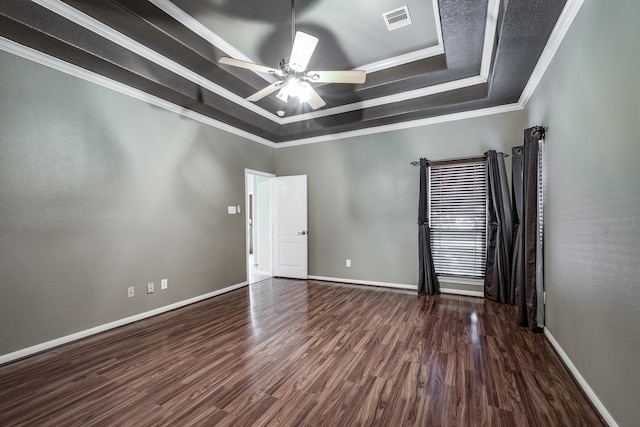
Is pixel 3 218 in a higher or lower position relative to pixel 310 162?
lower

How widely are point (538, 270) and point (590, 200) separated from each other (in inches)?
54.0

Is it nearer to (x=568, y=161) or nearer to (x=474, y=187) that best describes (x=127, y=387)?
(x=568, y=161)

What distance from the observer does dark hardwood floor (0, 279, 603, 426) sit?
1.81m

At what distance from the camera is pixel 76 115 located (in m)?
2.92

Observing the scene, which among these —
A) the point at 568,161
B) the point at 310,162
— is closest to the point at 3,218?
the point at 310,162

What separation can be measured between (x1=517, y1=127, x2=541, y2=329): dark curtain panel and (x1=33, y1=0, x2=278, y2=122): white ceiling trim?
382 cm

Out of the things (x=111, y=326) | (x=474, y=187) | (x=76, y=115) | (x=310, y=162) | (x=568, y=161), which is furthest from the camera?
(x=310, y=162)

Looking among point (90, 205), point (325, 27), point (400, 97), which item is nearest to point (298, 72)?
point (325, 27)

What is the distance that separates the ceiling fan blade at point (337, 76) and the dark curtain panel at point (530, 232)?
1.93 m

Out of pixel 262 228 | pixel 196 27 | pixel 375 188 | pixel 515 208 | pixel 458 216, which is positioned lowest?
pixel 262 228

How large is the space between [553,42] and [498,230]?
234 cm

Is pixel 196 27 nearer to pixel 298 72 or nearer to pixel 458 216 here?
pixel 298 72

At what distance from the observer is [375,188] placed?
5.02 meters

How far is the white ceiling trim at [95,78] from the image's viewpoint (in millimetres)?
2504
